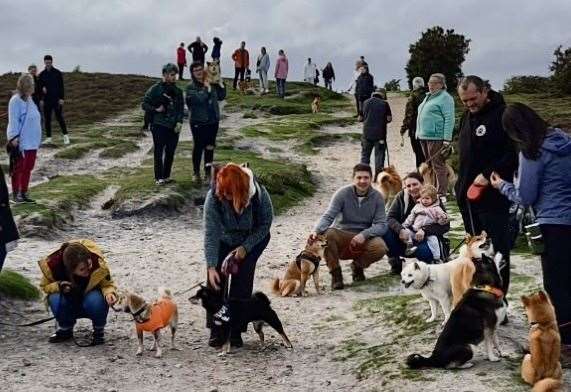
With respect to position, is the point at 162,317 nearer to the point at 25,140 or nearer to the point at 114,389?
the point at 114,389

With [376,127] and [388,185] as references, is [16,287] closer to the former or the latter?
[388,185]

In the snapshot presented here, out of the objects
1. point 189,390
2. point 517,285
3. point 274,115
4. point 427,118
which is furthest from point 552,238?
point 274,115

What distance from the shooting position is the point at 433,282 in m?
6.91

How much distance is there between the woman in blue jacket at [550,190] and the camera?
5445 mm

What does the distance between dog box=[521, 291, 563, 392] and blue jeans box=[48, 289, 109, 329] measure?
375 cm

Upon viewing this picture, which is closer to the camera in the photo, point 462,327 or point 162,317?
point 462,327

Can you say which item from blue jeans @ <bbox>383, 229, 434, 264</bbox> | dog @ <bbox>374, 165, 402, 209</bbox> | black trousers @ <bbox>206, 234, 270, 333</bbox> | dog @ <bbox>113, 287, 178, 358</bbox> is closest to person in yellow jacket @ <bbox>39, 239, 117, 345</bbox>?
dog @ <bbox>113, 287, 178, 358</bbox>

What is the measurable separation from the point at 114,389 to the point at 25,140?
7.49m

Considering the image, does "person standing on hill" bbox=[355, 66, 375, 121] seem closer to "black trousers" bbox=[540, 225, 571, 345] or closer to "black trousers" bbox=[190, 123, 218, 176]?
"black trousers" bbox=[190, 123, 218, 176]

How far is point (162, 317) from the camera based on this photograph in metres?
7.01

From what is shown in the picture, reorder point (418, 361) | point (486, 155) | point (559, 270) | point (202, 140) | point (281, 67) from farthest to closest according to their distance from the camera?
point (281, 67) → point (202, 140) → point (486, 155) → point (418, 361) → point (559, 270)

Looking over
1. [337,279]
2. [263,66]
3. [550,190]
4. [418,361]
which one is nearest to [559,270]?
[550,190]

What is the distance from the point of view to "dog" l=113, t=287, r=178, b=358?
271 inches

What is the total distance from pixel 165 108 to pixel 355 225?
546 cm
